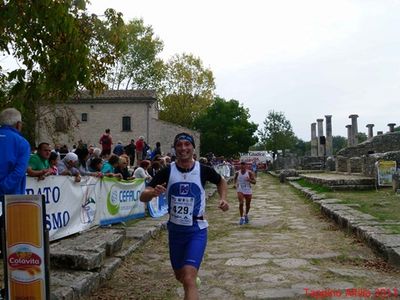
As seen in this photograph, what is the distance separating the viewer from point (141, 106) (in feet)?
155

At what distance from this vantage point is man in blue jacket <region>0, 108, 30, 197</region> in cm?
504

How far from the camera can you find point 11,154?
507 centimetres

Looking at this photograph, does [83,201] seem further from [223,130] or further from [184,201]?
[223,130]

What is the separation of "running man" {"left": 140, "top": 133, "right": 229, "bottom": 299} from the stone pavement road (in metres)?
1.17

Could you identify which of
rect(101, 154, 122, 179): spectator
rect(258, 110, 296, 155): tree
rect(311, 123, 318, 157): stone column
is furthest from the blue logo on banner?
rect(258, 110, 296, 155): tree

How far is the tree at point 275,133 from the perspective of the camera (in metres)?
70.9

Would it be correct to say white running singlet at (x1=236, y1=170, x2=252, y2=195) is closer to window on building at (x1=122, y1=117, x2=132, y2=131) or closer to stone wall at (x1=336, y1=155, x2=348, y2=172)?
stone wall at (x1=336, y1=155, x2=348, y2=172)

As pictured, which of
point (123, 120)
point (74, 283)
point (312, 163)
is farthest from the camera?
point (123, 120)

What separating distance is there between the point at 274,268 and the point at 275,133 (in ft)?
215

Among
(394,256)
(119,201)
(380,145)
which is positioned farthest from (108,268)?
(380,145)

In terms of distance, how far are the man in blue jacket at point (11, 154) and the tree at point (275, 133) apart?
66.5 m

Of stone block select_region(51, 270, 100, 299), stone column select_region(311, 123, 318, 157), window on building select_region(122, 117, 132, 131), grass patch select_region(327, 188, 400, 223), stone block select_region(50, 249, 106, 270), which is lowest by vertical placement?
stone block select_region(51, 270, 100, 299)

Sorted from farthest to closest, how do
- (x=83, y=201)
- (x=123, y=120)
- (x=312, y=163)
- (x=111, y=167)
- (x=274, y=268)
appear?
(x=123, y=120) < (x=312, y=163) < (x=111, y=167) < (x=83, y=201) < (x=274, y=268)

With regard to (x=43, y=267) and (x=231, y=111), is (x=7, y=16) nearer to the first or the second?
(x=43, y=267)
